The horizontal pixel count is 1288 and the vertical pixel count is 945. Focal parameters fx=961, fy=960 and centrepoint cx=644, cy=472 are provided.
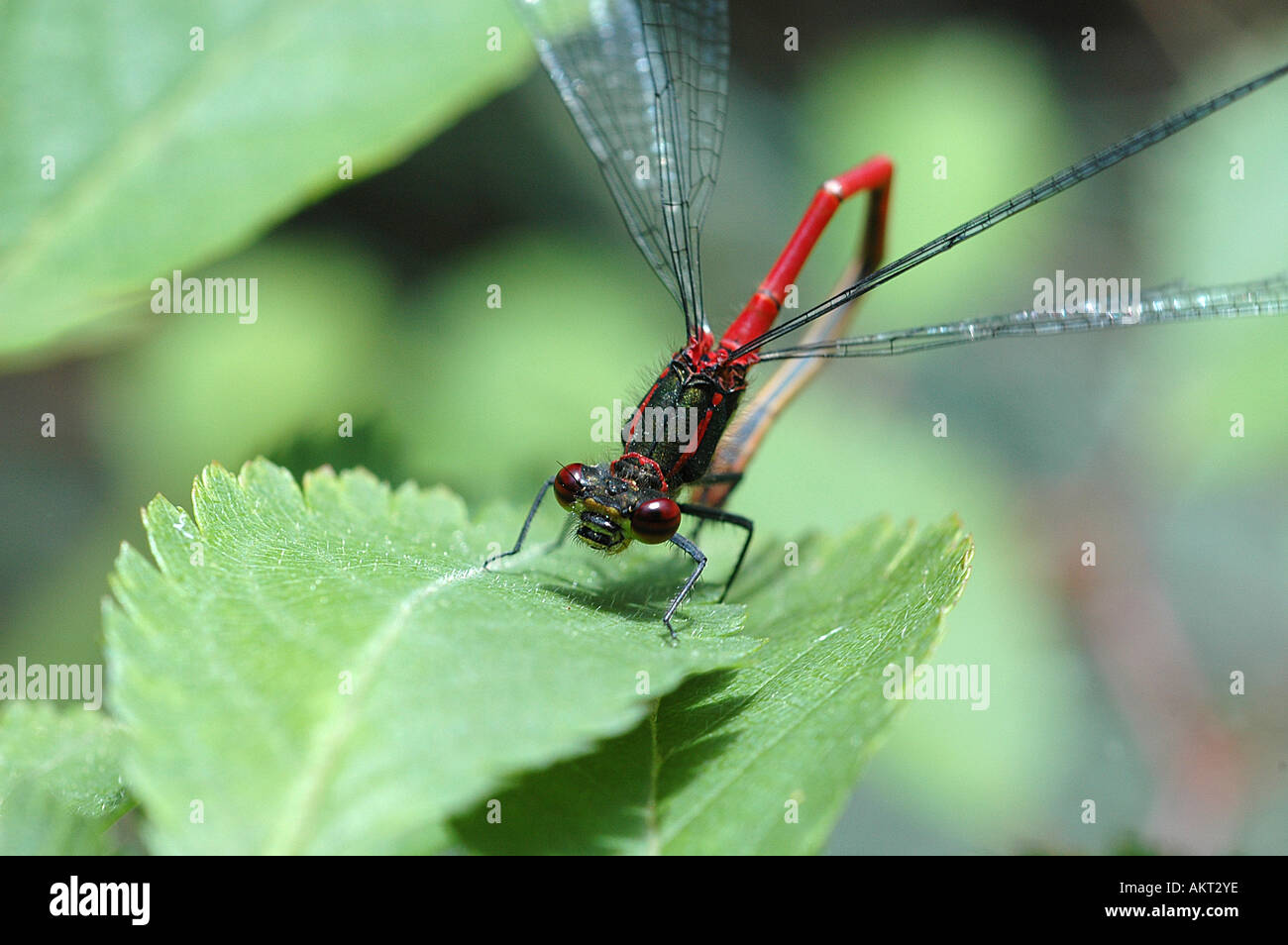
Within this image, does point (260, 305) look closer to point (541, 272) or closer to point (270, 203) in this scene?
point (541, 272)

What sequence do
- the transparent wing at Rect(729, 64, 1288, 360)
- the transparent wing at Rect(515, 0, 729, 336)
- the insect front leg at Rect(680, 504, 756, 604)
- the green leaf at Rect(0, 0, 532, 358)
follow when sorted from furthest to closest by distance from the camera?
the transparent wing at Rect(515, 0, 729, 336) → the transparent wing at Rect(729, 64, 1288, 360) → the insect front leg at Rect(680, 504, 756, 604) → the green leaf at Rect(0, 0, 532, 358)

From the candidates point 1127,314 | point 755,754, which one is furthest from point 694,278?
point 755,754

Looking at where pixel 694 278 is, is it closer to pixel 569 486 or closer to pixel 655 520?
pixel 569 486

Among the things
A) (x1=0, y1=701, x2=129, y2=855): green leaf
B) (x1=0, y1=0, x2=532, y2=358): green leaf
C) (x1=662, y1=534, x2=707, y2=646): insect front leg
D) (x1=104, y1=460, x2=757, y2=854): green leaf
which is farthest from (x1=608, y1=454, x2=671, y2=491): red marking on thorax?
(x1=0, y1=701, x2=129, y2=855): green leaf

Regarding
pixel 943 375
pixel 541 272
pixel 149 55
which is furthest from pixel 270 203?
pixel 943 375

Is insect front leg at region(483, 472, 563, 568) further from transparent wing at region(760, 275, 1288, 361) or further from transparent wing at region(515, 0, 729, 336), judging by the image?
transparent wing at region(760, 275, 1288, 361)

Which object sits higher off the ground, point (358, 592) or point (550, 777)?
point (358, 592)
